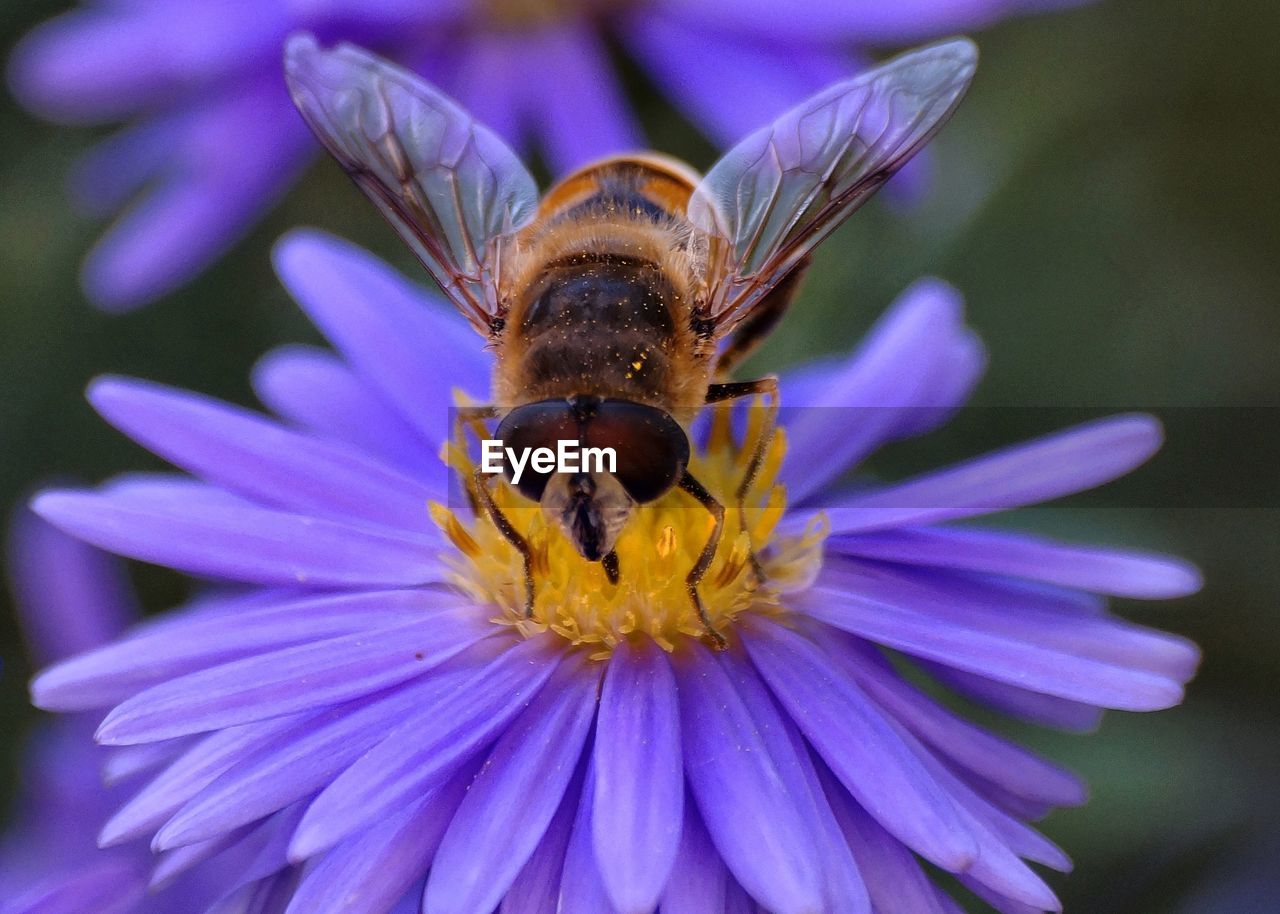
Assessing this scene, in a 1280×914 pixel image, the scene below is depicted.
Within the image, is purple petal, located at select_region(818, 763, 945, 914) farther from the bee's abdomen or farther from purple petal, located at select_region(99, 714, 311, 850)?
purple petal, located at select_region(99, 714, 311, 850)

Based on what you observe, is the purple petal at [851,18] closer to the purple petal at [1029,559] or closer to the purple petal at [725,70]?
the purple petal at [725,70]

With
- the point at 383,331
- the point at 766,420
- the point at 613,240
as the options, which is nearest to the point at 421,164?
the point at 613,240

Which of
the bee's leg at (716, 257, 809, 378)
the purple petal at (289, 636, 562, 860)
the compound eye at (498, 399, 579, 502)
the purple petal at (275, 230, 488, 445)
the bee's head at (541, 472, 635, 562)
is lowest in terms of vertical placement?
the purple petal at (289, 636, 562, 860)

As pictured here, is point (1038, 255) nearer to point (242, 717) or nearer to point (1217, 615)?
point (1217, 615)

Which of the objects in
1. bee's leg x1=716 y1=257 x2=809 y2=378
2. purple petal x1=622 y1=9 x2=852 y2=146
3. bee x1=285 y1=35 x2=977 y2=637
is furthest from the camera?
purple petal x1=622 y1=9 x2=852 y2=146

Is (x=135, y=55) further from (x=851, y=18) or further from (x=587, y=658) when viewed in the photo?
(x=587, y=658)

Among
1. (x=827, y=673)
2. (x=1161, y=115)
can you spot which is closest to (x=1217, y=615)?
(x=1161, y=115)

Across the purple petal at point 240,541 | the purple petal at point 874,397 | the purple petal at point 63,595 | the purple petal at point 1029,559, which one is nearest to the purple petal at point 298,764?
the purple petal at point 240,541

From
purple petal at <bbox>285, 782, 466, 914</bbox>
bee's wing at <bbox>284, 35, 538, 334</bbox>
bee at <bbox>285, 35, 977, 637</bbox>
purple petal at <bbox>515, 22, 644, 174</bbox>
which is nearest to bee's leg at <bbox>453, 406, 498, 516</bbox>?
bee at <bbox>285, 35, 977, 637</bbox>
